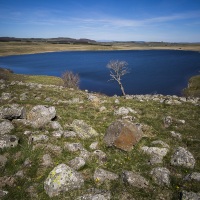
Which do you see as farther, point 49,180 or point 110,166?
point 110,166

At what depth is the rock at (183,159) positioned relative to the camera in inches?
557

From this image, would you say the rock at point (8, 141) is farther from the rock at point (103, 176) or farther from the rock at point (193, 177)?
the rock at point (193, 177)

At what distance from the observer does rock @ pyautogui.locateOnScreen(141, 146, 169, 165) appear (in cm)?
1472

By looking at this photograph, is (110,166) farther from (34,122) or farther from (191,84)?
(191,84)

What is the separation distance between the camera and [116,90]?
8431 centimetres

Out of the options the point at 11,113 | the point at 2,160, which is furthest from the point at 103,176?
the point at 11,113

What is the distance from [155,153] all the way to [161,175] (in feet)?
8.18

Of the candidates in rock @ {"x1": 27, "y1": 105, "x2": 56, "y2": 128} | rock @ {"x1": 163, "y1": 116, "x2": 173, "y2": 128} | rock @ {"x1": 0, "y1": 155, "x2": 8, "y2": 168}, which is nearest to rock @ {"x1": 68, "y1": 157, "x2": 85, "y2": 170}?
rock @ {"x1": 0, "y1": 155, "x2": 8, "y2": 168}

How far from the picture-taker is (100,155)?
1526cm

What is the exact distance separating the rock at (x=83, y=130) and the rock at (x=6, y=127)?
5.01 meters

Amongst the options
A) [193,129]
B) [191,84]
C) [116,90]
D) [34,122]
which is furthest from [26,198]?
[191,84]

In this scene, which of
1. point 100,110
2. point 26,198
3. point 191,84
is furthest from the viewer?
point 191,84

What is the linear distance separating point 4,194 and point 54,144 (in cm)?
486

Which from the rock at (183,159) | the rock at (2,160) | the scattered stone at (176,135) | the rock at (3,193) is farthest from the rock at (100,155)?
the scattered stone at (176,135)
